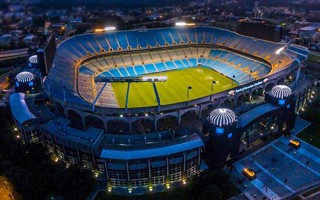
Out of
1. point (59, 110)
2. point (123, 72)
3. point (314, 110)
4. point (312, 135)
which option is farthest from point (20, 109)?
point (314, 110)

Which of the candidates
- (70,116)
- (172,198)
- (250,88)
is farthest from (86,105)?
(250,88)

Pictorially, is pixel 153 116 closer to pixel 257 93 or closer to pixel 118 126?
pixel 118 126

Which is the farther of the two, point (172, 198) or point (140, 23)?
point (140, 23)

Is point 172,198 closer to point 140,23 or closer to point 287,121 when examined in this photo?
point 287,121

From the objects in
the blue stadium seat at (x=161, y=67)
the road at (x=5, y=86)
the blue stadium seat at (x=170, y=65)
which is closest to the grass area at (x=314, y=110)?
the blue stadium seat at (x=170, y=65)

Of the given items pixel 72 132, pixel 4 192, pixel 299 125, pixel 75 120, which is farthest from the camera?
pixel 299 125

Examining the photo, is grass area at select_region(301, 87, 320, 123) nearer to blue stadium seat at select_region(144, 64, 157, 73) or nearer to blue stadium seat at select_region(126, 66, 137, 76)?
blue stadium seat at select_region(144, 64, 157, 73)

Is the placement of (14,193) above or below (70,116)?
below

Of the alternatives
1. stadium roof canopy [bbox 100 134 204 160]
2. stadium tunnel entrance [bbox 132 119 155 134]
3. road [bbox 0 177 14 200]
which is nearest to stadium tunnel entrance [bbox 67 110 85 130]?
stadium tunnel entrance [bbox 132 119 155 134]
